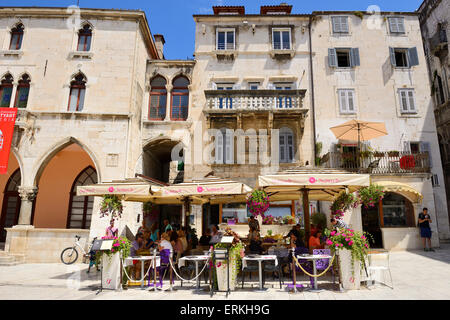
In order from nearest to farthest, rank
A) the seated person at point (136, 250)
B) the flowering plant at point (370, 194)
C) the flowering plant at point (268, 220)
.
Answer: the seated person at point (136, 250) → the flowering plant at point (370, 194) → the flowering plant at point (268, 220)

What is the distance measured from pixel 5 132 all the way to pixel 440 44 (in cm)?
2827

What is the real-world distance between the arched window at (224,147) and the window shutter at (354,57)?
935cm

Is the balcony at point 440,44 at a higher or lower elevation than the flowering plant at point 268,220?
higher

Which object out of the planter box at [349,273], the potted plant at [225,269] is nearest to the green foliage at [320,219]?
the planter box at [349,273]

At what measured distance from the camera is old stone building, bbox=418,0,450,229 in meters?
19.7

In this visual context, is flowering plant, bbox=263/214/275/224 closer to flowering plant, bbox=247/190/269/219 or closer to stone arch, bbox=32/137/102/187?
flowering plant, bbox=247/190/269/219

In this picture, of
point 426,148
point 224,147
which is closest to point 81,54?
point 224,147

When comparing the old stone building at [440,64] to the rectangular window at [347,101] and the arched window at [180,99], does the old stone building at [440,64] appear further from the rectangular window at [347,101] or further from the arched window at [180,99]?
the arched window at [180,99]

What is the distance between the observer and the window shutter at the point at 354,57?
59.8 feet

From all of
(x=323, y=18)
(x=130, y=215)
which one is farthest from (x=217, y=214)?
(x=323, y=18)

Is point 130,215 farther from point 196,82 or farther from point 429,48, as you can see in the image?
point 429,48

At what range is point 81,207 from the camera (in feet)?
57.3

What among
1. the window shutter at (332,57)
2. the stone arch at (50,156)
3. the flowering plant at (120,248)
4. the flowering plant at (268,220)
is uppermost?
the window shutter at (332,57)
